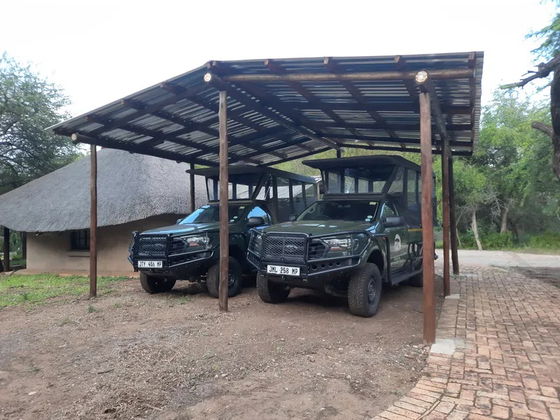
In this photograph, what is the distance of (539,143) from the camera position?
43.6 ft

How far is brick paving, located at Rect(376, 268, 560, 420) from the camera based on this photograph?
3355 millimetres

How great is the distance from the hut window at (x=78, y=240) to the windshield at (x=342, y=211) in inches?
411

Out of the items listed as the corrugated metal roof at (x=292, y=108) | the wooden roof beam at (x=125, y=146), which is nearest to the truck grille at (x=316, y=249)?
the corrugated metal roof at (x=292, y=108)

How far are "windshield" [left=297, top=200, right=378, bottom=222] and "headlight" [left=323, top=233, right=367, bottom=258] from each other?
1089 mm

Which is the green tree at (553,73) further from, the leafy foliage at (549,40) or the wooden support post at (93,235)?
the wooden support post at (93,235)

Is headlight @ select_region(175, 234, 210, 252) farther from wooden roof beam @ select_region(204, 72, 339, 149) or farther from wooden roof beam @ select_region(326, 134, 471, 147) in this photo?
wooden roof beam @ select_region(326, 134, 471, 147)

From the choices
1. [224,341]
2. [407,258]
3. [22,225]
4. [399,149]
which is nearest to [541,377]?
[224,341]

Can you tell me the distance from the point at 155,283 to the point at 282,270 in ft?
12.3

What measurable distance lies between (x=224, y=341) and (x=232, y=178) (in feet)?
18.1

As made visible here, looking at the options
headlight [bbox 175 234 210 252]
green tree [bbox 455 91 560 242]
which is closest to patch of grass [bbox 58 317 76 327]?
headlight [bbox 175 234 210 252]

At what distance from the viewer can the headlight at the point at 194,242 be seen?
767 centimetres

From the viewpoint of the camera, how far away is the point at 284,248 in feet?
20.4

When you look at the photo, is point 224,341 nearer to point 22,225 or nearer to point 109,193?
point 109,193


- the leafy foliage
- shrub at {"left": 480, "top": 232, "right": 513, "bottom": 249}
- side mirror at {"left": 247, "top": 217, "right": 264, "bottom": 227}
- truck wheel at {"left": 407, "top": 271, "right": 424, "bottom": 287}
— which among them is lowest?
shrub at {"left": 480, "top": 232, "right": 513, "bottom": 249}
